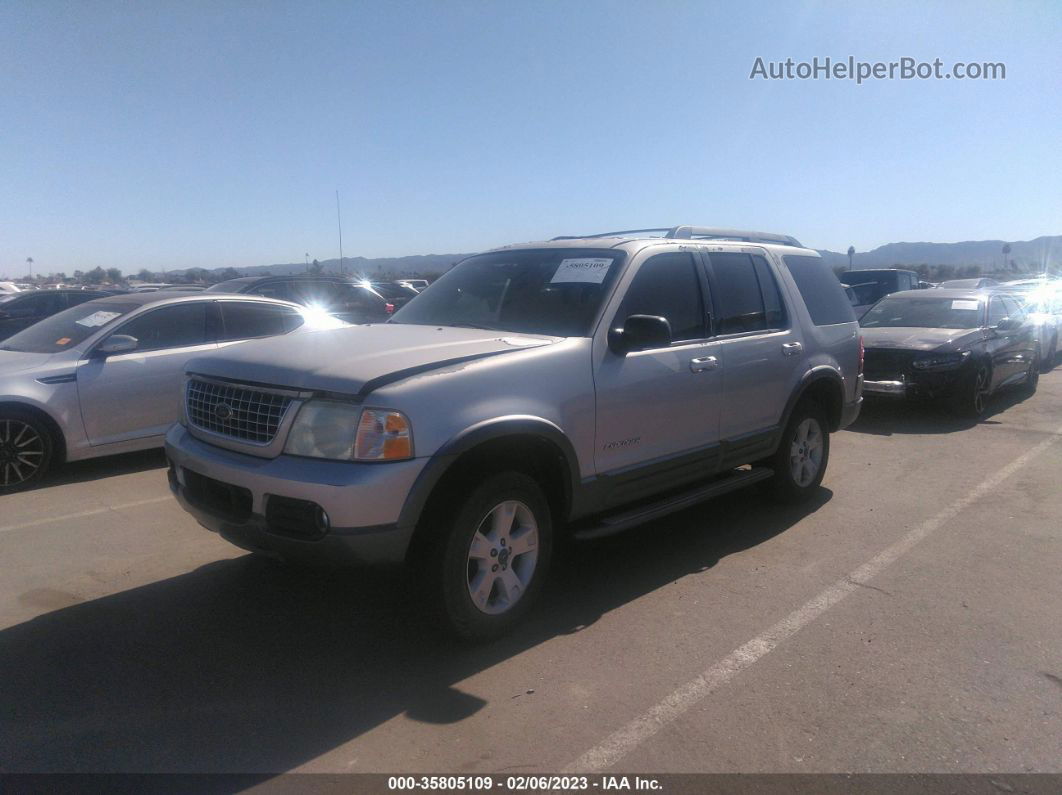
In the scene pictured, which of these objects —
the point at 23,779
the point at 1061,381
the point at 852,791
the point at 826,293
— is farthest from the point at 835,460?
the point at 1061,381

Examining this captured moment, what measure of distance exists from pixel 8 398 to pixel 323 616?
3891 millimetres

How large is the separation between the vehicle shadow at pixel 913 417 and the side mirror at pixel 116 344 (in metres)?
7.72

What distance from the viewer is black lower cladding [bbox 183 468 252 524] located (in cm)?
359

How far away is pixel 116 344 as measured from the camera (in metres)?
6.83

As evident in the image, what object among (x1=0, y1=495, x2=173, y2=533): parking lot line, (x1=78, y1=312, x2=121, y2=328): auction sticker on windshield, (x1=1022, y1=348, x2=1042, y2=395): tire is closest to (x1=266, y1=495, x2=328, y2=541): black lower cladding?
(x1=0, y1=495, x2=173, y2=533): parking lot line

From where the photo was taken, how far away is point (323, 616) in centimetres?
419

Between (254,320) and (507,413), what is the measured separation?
510 centimetres

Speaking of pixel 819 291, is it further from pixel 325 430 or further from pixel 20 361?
pixel 20 361

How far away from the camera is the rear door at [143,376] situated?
22.2ft

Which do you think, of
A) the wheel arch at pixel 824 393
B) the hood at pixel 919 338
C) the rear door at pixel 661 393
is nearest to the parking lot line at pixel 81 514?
the rear door at pixel 661 393

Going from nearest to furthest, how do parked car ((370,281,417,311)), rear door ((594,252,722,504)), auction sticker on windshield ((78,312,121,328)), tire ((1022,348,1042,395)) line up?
rear door ((594,252,722,504)) → auction sticker on windshield ((78,312,121,328)) → tire ((1022,348,1042,395)) → parked car ((370,281,417,311))

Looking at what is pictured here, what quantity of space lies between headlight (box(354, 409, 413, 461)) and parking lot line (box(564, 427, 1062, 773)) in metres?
1.41

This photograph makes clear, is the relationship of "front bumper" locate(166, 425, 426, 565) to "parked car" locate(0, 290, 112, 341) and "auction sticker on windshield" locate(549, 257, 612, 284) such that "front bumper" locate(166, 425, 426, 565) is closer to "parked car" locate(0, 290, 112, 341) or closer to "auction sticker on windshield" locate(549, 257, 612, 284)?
"auction sticker on windshield" locate(549, 257, 612, 284)

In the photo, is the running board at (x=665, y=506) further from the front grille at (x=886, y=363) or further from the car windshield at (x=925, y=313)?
the car windshield at (x=925, y=313)
